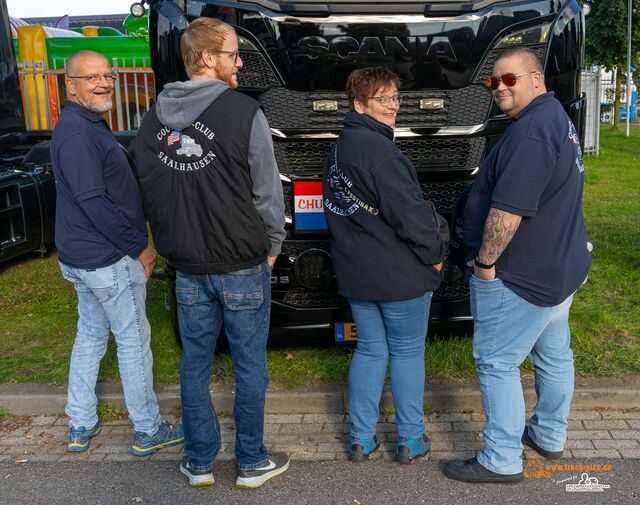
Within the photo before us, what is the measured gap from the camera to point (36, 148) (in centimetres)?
713

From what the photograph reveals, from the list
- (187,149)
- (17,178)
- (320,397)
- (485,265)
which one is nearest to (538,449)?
(485,265)

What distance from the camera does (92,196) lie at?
3.33 m

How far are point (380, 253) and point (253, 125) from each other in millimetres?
805

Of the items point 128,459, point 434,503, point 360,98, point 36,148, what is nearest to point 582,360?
point 434,503

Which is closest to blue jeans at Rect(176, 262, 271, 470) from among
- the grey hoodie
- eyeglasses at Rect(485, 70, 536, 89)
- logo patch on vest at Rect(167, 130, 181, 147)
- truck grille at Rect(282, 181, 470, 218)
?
the grey hoodie

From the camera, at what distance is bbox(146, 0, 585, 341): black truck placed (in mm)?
4090

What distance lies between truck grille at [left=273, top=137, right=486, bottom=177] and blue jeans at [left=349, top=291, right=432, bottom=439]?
1026mm

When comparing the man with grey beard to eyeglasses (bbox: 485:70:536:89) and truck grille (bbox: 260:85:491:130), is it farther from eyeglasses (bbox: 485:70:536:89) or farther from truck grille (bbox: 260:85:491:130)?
eyeglasses (bbox: 485:70:536:89)

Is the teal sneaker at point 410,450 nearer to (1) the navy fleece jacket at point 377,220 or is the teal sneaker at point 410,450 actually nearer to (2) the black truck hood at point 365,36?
(1) the navy fleece jacket at point 377,220

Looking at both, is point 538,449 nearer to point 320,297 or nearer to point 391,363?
point 391,363

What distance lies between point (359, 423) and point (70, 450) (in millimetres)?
1453

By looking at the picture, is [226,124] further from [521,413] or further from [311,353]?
[311,353]

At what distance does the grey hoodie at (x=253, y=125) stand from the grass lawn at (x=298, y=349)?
1550 mm

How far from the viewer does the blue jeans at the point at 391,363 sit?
348 cm
